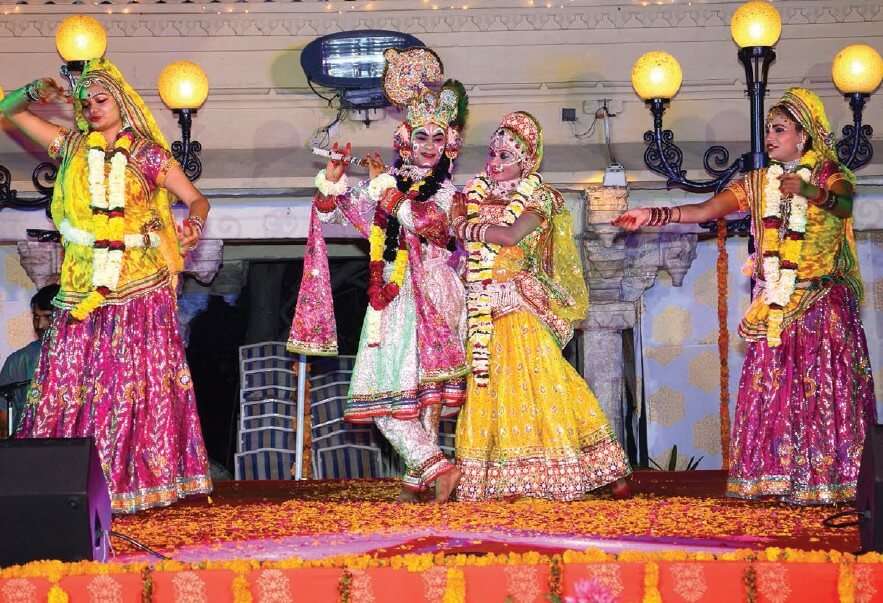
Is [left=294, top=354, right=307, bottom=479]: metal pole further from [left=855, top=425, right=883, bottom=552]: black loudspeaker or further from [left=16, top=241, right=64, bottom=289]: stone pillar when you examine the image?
[left=855, top=425, right=883, bottom=552]: black loudspeaker

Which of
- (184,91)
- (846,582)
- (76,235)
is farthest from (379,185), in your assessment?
(846,582)

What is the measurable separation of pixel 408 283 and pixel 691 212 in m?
1.10

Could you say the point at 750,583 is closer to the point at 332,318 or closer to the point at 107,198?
the point at 332,318

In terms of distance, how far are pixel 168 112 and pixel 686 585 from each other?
16.5 feet

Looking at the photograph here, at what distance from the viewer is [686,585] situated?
4160 mm

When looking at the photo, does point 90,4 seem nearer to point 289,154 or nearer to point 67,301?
point 289,154

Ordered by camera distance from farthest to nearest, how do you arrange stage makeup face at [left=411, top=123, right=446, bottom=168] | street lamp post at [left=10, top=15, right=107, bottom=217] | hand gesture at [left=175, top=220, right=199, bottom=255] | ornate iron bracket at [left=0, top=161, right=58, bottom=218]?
ornate iron bracket at [left=0, top=161, right=58, bottom=218] → street lamp post at [left=10, top=15, right=107, bottom=217] → stage makeup face at [left=411, top=123, right=446, bottom=168] → hand gesture at [left=175, top=220, right=199, bottom=255]

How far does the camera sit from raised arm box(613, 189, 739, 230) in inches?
240

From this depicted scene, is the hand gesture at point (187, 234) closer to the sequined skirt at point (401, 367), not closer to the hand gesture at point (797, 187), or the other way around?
the sequined skirt at point (401, 367)

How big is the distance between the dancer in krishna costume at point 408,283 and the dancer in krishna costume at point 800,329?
0.75 meters

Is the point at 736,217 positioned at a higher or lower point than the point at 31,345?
higher

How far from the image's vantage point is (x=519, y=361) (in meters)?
6.33

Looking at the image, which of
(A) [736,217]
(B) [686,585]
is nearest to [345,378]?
(A) [736,217]

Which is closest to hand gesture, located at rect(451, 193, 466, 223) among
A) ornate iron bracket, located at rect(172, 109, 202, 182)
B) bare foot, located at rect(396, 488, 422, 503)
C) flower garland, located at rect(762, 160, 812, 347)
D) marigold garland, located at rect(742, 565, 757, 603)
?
bare foot, located at rect(396, 488, 422, 503)
